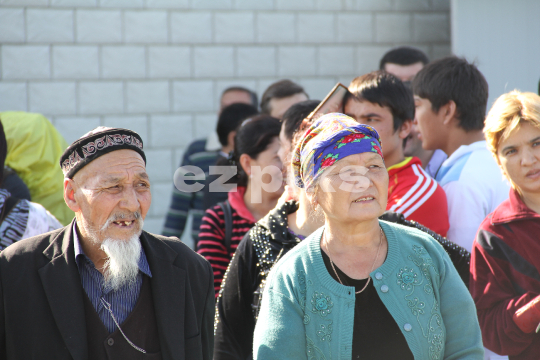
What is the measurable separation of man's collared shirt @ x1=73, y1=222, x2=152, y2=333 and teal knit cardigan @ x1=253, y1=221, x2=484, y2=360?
0.50 meters

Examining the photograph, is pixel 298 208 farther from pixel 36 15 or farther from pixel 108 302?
pixel 36 15

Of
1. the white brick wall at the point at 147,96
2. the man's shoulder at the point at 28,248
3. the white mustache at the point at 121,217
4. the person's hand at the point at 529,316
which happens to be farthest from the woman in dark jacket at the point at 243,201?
the white brick wall at the point at 147,96

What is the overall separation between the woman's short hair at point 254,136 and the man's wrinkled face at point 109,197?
1196 millimetres

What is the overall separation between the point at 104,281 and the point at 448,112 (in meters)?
2.13

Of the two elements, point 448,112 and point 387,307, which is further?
point 448,112

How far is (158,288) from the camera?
205 cm

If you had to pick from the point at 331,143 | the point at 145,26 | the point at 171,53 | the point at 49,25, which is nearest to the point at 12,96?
the point at 49,25

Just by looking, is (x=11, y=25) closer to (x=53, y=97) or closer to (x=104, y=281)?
(x=53, y=97)

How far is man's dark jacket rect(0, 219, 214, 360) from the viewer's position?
1.88m

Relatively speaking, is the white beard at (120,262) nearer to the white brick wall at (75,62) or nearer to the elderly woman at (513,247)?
the elderly woman at (513,247)

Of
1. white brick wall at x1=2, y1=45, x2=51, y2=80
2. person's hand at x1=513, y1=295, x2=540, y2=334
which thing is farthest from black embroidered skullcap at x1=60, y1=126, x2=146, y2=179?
white brick wall at x1=2, y1=45, x2=51, y2=80

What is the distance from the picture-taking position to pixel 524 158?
7.61 feet

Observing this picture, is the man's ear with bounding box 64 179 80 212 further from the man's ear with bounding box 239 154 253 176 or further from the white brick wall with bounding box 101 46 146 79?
the white brick wall with bounding box 101 46 146 79

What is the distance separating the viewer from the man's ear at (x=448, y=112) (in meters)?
3.23
